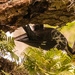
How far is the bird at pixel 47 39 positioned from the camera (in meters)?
2.11

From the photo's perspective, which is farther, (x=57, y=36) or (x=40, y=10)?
(x=57, y=36)

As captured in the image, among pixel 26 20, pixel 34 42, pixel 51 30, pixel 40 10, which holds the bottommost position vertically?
pixel 34 42

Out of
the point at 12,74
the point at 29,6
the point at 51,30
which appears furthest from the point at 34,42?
the point at 12,74

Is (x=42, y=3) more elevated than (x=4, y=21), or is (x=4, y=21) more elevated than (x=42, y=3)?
(x=42, y=3)

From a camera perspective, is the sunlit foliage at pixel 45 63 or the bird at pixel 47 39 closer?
the sunlit foliage at pixel 45 63

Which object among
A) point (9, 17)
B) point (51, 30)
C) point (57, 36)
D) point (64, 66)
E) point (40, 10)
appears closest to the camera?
point (64, 66)

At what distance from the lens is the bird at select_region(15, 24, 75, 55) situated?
2.11 metres

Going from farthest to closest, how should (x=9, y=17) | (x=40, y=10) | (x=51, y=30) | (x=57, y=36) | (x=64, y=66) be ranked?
(x=51, y=30)
(x=57, y=36)
(x=40, y=10)
(x=9, y=17)
(x=64, y=66)

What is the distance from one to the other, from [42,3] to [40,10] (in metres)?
0.09

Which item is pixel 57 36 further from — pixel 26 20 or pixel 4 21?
pixel 4 21

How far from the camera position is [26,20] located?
1540mm

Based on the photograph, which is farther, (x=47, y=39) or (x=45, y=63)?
(x=47, y=39)

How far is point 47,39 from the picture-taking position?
2219mm

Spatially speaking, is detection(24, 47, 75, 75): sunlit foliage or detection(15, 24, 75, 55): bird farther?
detection(15, 24, 75, 55): bird
